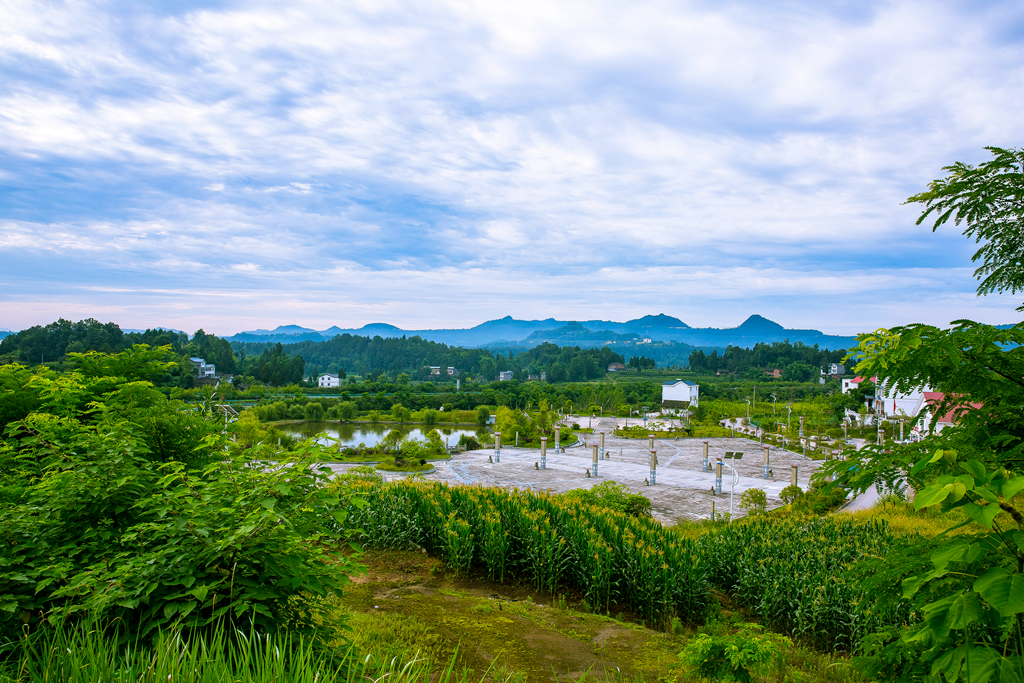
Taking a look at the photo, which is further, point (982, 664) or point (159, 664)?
point (159, 664)

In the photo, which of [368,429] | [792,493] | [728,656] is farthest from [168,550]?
[368,429]

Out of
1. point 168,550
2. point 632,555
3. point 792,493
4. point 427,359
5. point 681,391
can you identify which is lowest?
point 792,493

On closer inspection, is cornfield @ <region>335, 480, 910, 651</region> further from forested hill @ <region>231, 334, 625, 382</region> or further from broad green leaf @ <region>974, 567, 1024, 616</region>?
forested hill @ <region>231, 334, 625, 382</region>

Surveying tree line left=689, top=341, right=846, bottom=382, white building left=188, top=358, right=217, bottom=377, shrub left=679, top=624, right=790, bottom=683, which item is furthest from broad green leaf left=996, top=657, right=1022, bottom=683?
tree line left=689, top=341, right=846, bottom=382

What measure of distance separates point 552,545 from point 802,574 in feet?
8.67

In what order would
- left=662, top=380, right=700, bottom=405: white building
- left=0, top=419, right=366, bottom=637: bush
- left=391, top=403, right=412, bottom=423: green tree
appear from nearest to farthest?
left=0, top=419, right=366, bottom=637: bush
left=391, top=403, right=412, bottom=423: green tree
left=662, top=380, right=700, bottom=405: white building

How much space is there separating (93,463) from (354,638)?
1879 mm

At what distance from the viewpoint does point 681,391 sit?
55594 millimetres

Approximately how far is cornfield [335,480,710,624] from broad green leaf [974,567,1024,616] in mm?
4234

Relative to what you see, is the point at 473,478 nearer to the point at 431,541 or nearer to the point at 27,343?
the point at 431,541

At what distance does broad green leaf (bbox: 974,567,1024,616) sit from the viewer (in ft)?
4.05

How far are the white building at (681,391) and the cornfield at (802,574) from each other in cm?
4893

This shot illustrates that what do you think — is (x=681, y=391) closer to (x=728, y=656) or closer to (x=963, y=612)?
(x=728, y=656)

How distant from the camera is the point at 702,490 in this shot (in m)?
15.3
